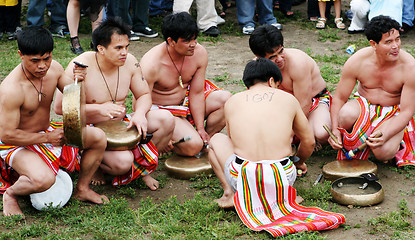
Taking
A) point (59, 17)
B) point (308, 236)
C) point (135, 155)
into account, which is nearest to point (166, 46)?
point (135, 155)

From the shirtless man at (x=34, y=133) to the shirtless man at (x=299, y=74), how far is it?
1.72m

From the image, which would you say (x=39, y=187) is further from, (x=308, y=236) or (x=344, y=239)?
(x=344, y=239)

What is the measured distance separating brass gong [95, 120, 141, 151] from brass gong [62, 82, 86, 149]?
497 millimetres

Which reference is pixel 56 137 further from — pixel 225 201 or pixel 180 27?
pixel 180 27

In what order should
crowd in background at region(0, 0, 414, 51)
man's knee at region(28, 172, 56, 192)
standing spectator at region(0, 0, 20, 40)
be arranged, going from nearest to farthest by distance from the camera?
man's knee at region(28, 172, 56, 192), crowd in background at region(0, 0, 414, 51), standing spectator at region(0, 0, 20, 40)

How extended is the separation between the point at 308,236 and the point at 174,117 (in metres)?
2.02

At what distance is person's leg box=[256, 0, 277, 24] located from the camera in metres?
9.90

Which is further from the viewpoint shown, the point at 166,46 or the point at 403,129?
the point at 166,46

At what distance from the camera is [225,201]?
14.9 feet

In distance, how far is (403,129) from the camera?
17.2ft

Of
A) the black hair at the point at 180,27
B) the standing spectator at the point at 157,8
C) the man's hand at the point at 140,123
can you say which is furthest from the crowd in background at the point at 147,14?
the man's hand at the point at 140,123

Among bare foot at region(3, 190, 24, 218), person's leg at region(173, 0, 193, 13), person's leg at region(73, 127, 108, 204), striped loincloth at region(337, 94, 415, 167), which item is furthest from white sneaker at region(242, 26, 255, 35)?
bare foot at region(3, 190, 24, 218)

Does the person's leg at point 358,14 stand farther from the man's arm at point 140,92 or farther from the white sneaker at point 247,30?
the man's arm at point 140,92

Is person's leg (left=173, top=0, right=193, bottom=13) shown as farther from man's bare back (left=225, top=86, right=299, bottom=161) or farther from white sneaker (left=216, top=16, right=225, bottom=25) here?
man's bare back (left=225, top=86, right=299, bottom=161)
